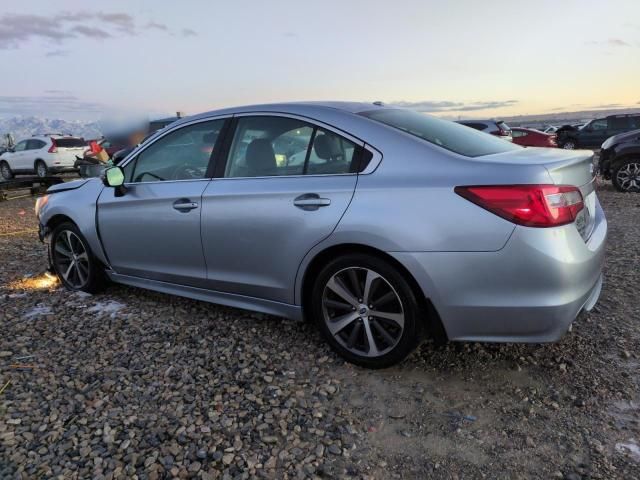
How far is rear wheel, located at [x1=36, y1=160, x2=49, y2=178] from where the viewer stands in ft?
60.2

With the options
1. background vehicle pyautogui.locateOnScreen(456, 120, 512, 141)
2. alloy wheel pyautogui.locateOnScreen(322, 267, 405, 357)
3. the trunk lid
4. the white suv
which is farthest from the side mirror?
the trunk lid

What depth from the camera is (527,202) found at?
2.54 m

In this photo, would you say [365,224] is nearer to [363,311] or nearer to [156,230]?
[363,311]

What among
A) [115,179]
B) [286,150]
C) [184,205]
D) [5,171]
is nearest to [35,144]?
[5,171]

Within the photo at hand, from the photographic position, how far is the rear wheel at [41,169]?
1836 centimetres

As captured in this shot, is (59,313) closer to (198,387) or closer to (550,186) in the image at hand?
(198,387)

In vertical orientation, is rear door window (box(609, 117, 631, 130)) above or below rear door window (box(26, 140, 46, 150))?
below

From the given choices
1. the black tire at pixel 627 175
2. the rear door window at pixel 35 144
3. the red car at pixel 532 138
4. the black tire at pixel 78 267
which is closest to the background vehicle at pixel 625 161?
the black tire at pixel 627 175

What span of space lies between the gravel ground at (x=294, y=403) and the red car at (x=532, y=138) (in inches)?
557

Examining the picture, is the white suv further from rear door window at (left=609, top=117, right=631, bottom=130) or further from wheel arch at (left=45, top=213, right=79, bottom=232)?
rear door window at (left=609, top=117, right=631, bottom=130)

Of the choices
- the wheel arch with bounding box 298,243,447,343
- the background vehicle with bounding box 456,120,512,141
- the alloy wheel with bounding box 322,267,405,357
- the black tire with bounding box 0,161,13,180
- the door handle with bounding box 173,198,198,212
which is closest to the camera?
the wheel arch with bounding box 298,243,447,343

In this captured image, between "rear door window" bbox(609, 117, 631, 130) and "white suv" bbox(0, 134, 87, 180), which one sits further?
"rear door window" bbox(609, 117, 631, 130)

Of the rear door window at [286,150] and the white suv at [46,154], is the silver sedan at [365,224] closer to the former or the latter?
the rear door window at [286,150]

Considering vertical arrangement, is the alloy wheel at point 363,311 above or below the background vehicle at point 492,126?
above
